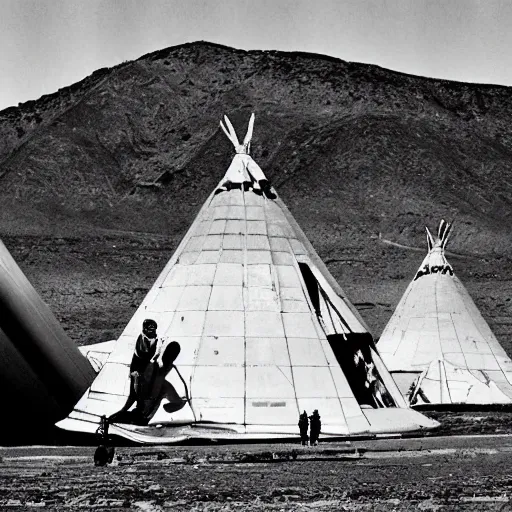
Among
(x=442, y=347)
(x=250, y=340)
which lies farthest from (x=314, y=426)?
(x=442, y=347)

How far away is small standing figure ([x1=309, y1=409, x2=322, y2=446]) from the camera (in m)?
15.7

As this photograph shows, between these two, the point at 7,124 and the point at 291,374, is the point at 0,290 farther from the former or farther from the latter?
the point at 7,124

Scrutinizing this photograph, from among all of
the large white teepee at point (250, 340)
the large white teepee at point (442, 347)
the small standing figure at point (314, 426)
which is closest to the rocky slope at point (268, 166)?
the large white teepee at point (442, 347)

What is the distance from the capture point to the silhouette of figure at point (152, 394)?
14469 millimetres

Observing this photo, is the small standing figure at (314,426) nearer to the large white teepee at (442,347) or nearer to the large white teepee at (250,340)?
the large white teepee at (250,340)

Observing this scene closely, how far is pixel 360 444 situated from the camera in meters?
15.6

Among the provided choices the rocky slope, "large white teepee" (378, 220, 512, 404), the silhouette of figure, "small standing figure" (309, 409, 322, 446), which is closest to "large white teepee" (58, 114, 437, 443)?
the silhouette of figure

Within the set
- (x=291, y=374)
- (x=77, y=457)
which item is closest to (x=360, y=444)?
(x=291, y=374)

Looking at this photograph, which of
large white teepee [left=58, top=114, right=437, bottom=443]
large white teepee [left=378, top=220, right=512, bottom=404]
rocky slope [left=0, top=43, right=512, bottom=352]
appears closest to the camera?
large white teepee [left=58, top=114, right=437, bottom=443]

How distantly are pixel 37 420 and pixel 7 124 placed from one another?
103 metres

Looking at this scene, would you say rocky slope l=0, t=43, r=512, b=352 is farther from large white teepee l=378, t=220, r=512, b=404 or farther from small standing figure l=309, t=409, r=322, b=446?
small standing figure l=309, t=409, r=322, b=446

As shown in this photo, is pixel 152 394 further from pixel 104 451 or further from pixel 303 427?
pixel 104 451

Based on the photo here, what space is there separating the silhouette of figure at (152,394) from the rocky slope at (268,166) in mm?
51259

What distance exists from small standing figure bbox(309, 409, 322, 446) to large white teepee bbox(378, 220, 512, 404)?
35.1ft
